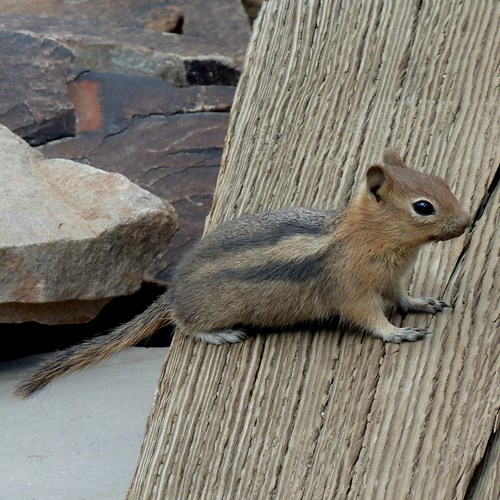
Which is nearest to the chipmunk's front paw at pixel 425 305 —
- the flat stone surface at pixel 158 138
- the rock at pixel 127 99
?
the flat stone surface at pixel 158 138

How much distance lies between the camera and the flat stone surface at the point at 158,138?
5488mm

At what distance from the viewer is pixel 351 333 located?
261cm

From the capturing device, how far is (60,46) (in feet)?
20.0

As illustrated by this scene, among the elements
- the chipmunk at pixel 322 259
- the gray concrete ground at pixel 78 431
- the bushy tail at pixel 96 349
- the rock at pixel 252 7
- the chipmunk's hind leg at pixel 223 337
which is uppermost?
the chipmunk at pixel 322 259

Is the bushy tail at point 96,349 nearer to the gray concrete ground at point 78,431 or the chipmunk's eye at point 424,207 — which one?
the gray concrete ground at point 78,431

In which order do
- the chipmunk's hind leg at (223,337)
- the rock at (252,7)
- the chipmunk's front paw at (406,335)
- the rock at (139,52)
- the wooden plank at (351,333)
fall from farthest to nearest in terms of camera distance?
the rock at (252,7) < the rock at (139,52) < the chipmunk's hind leg at (223,337) < the chipmunk's front paw at (406,335) < the wooden plank at (351,333)

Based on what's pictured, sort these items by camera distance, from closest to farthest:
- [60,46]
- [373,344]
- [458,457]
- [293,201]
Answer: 1. [458,457]
2. [373,344]
3. [293,201]
4. [60,46]

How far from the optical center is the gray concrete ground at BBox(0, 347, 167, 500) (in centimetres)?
386

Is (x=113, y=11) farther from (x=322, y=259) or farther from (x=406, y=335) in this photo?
(x=406, y=335)

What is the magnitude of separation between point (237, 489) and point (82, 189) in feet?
8.72

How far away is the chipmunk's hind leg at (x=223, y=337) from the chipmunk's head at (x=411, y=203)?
0.50m

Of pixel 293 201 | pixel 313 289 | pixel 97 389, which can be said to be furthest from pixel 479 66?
pixel 97 389

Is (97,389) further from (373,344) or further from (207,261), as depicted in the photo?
(373,344)

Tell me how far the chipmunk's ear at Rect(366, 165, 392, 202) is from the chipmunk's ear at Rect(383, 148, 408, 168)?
7cm
